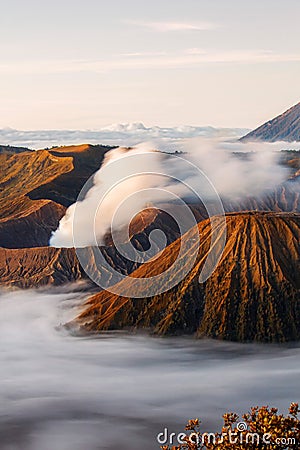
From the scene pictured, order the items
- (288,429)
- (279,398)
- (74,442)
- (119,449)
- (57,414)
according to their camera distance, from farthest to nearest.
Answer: (279,398)
(57,414)
(74,442)
(119,449)
(288,429)

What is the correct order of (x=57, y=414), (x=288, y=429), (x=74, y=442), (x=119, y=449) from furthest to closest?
1. (x=57, y=414)
2. (x=74, y=442)
3. (x=119, y=449)
4. (x=288, y=429)

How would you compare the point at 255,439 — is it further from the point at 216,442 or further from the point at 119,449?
the point at 119,449

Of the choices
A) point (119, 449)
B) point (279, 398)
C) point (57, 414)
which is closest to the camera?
point (119, 449)

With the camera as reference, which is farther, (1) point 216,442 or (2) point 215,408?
(2) point 215,408

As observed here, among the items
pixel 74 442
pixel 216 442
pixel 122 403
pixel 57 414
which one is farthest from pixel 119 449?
pixel 216 442

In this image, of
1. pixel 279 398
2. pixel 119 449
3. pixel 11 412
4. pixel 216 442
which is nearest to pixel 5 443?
pixel 119 449

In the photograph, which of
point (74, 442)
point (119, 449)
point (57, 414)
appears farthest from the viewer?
point (57, 414)

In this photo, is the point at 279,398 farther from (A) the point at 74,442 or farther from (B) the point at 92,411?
(A) the point at 74,442

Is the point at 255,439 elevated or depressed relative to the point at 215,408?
elevated

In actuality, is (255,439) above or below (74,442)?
above
